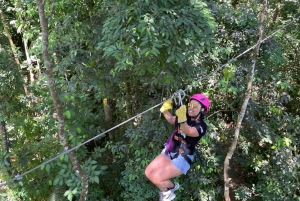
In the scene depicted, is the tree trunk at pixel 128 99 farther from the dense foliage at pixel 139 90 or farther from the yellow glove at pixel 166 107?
the yellow glove at pixel 166 107

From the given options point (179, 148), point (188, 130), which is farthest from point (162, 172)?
point (188, 130)

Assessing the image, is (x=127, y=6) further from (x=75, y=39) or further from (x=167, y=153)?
(x=167, y=153)

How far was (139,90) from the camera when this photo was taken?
13.4 feet

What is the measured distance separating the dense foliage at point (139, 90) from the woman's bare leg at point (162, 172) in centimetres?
57

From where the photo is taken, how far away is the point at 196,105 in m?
2.62

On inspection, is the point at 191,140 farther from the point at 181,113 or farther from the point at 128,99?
the point at 128,99

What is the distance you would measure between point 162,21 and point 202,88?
1933 mm

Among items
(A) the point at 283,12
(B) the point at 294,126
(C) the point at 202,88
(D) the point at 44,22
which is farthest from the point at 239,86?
(D) the point at 44,22

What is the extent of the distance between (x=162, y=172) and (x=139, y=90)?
5.26 feet

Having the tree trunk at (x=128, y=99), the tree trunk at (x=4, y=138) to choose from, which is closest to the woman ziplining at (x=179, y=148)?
the tree trunk at (x=128, y=99)

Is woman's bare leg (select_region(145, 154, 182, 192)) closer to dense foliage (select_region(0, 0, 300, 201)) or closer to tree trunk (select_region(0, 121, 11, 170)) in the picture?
dense foliage (select_region(0, 0, 300, 201))

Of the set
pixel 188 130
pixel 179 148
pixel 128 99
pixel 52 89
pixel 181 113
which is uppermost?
pixel 52 89

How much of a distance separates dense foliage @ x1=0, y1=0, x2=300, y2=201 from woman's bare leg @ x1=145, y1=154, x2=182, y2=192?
22.4 inches

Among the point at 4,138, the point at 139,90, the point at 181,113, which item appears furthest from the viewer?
the point at 139,90
